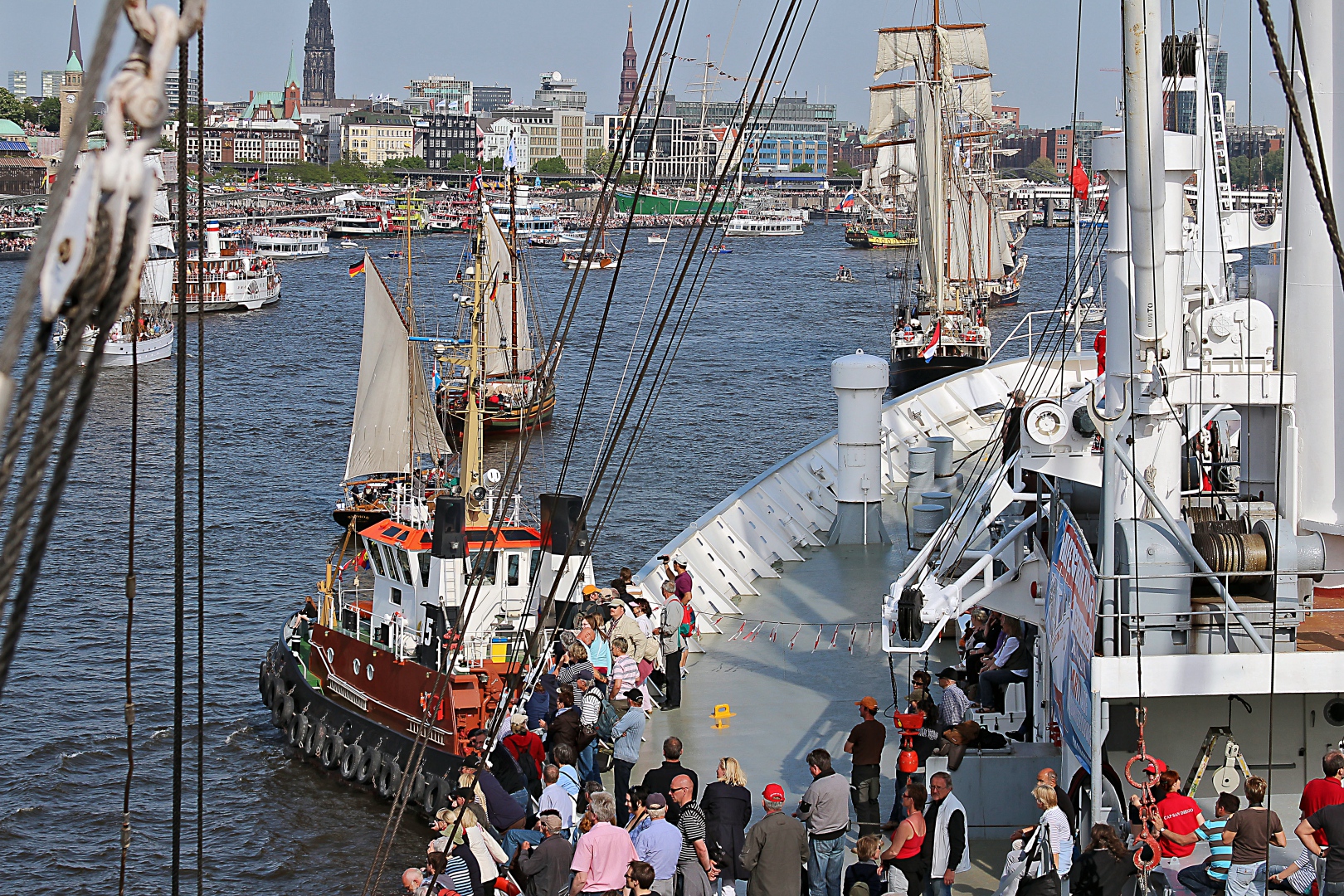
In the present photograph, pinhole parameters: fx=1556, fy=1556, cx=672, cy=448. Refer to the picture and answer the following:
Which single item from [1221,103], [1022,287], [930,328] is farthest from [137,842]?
[1022,287]

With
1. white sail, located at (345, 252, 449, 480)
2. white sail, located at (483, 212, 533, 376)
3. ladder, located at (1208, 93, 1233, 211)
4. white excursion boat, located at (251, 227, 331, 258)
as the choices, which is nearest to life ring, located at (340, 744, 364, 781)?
white sail, located at (345, 252, 449, 480)

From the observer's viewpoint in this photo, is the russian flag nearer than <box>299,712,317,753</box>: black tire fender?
No

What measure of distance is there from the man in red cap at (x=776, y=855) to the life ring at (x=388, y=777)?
1028 centimetres

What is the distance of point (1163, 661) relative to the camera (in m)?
8.97

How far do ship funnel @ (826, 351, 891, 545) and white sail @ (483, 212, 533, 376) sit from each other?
22970mm

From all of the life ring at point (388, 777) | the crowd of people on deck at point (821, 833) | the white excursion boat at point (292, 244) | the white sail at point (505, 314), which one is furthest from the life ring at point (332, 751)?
the white excursion boat at point (292, 244)

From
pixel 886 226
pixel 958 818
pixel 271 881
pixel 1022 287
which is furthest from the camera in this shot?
pixel 886 226

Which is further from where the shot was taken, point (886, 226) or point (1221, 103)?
point (886, 226)

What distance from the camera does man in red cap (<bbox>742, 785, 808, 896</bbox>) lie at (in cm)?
855

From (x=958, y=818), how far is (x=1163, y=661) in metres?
1.51

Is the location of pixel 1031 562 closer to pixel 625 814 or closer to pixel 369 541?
pixel 625 814

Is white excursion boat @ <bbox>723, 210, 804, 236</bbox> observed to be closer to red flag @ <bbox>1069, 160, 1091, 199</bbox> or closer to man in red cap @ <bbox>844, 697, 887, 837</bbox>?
red flag @ <bbox>1069, 160, 1091, 199</bbox>

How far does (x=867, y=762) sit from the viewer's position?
1013 centimetres

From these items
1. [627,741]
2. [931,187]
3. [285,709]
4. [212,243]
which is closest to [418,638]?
[285,709]
